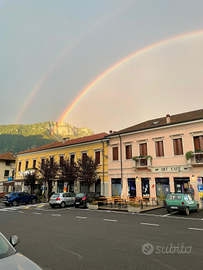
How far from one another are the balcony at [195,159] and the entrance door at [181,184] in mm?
1783

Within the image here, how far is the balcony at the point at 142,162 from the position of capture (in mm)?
23062

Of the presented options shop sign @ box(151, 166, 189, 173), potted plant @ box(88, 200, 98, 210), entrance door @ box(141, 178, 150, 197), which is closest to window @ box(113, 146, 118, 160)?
entrance door @ box(141, 178, 150, 197)

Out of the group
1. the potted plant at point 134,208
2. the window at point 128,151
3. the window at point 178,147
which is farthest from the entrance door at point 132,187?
the potted plant at point 134,208

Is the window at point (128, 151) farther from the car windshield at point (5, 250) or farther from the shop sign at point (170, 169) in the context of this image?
the car windshield at point (5, 250)

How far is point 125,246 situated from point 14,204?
24.2m

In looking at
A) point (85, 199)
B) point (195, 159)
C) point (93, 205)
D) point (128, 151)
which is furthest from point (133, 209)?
point (128, 151)

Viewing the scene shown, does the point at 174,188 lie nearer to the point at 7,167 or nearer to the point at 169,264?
the point at 169,264

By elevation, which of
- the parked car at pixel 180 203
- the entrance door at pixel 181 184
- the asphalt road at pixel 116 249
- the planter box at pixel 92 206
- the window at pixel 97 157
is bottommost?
the planter box at pixel 92 206

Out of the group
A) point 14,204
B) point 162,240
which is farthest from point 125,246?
point 14,204

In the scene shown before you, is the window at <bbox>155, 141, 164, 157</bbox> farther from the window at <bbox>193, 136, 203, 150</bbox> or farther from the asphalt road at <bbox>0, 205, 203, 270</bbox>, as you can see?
the asphalt road at <bbox>0, 205, 203, 270</bbox>

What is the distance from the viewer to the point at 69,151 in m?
33.4

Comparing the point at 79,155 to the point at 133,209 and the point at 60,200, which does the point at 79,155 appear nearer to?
the point at 60,200

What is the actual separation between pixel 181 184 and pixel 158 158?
3766mm

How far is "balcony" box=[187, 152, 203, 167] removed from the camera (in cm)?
1952
